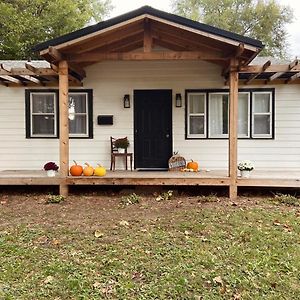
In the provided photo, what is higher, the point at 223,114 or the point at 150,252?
the point at 223,114

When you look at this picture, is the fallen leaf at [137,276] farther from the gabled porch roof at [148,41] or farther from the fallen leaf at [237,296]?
the gabled porch roof at [148,41]

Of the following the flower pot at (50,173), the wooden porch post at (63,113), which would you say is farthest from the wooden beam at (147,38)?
the flower pot at (50,173)

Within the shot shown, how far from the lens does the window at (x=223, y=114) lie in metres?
8.34

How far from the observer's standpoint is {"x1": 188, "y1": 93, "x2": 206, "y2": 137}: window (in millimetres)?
8391

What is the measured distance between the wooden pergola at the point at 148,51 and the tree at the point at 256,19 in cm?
2124

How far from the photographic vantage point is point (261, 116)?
8367mm

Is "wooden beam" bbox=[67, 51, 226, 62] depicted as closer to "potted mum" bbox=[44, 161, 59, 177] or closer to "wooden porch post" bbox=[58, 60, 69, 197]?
"wooden porch post" bbox=[58, 60, 69, 197]

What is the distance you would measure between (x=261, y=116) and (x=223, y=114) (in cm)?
92

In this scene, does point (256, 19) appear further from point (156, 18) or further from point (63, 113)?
point (63, 113)

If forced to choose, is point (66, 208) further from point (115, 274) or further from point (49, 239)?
point (115, 274)

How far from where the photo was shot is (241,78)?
26.7 feet

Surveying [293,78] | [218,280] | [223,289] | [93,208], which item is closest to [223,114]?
[293,78]

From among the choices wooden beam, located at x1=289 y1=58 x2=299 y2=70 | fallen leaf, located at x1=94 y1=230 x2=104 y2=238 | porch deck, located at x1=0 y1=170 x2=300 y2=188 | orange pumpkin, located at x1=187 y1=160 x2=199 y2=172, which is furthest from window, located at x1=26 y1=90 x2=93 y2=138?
wooden beam, located at x1=289 y1=58 x2=299 y2=70

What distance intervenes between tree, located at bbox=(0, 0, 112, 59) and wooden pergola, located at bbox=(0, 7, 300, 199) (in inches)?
484
